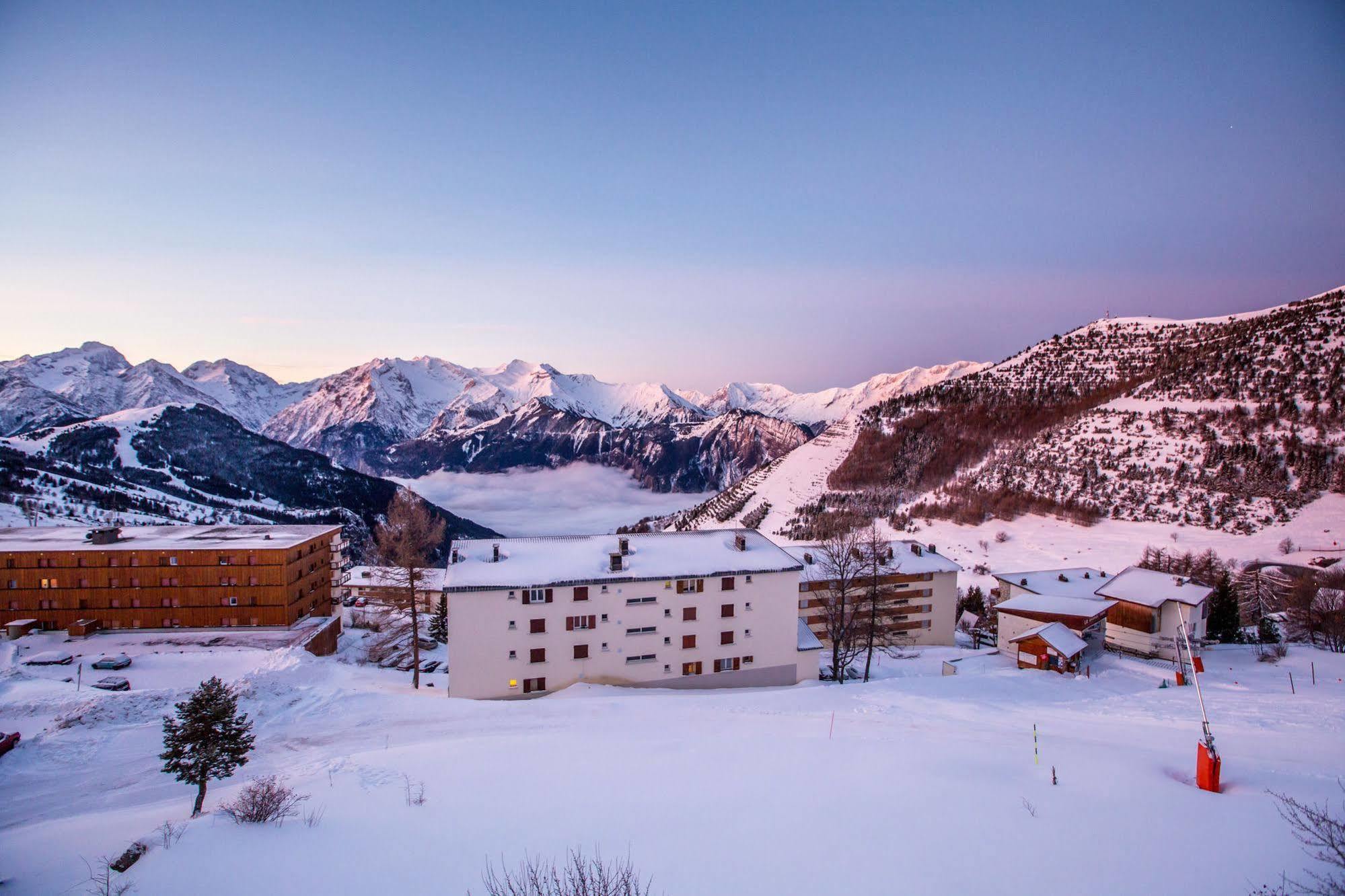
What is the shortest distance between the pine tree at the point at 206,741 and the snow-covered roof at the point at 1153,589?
52.6 meters

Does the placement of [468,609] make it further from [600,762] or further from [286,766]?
[600,762]

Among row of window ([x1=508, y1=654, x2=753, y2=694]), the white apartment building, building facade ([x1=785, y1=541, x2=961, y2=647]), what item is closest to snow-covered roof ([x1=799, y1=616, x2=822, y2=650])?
the white apartment building

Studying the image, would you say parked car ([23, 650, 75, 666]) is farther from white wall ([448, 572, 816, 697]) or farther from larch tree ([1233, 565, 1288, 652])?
larch tree ([1233, 565, 1288, 652])

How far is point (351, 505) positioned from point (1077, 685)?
660 feet

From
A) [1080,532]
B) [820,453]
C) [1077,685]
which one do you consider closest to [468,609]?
[1077,685]

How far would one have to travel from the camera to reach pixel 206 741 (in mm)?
13555

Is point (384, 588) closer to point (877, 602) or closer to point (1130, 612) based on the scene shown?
point (877, 602)

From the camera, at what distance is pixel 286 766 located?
782 inches

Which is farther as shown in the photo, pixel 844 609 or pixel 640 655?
pixel 844 609

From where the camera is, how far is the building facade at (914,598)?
162 feet

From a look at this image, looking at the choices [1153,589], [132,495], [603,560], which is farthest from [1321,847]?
[132,495]

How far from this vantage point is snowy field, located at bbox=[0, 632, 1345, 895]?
9.91 meters

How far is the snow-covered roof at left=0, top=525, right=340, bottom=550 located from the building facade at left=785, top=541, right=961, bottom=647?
42.1 m

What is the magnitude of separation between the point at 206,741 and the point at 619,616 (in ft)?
66.3
